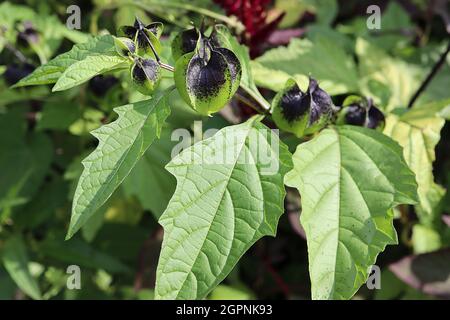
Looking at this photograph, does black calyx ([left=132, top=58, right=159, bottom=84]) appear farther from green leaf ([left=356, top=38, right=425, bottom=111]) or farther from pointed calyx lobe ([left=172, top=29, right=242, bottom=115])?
green leaf ([left=356, top=38, right=425, bottom=111])

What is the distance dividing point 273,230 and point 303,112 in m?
0.23

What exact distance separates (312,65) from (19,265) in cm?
84

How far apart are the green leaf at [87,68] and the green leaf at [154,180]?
48 centimetres

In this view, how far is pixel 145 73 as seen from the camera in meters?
0.90

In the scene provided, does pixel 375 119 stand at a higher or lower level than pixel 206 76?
lower

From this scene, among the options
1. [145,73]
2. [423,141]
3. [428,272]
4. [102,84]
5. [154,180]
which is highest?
[145,73]

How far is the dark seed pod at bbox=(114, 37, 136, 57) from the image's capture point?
0.90m

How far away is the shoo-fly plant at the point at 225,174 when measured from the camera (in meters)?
0.85

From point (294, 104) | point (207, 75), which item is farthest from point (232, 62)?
point (294, 104)

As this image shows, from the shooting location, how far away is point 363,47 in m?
1.62

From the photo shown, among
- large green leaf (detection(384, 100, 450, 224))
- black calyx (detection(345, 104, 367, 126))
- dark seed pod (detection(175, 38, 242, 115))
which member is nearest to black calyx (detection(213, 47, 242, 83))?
dark seed pod (detection(175, 38, 242, 115))

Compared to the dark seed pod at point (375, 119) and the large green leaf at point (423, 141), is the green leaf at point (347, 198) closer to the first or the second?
the dark seed pod at point (375, 119)

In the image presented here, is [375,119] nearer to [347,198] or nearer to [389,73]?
[347,198]
